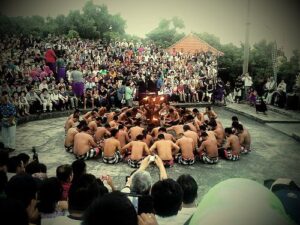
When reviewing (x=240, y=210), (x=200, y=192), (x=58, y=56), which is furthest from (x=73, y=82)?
(x=240, y=210)

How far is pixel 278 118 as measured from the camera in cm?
1521

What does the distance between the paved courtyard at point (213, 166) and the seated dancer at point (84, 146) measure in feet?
0.78

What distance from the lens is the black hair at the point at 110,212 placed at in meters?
1.69

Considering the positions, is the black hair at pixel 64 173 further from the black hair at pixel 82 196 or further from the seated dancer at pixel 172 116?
the seated dancer at pixel 172 116

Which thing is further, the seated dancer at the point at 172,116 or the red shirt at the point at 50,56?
the red shirt at the point at 50,56

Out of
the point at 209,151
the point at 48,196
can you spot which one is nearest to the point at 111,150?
the point at 209,151

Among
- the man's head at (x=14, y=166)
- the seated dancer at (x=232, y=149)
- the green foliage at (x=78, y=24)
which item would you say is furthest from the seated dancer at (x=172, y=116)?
the green foliage at (x=78, y=24)

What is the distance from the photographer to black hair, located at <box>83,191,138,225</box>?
1.69 metres

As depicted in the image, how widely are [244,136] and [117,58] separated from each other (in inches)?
550

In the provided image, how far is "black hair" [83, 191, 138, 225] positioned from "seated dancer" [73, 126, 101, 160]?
7504 mm

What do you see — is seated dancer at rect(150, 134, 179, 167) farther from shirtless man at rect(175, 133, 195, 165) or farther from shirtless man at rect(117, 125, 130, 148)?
shirtless man at rect(117, 125, 130, 148)

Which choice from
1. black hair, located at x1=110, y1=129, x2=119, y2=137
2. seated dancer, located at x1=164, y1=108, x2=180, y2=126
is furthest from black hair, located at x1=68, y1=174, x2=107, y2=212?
seated dancer, located at x1=164, y1=108, x2=180, y2=126

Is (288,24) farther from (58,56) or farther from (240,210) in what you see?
(240,210)

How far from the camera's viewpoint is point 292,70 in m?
25.8
